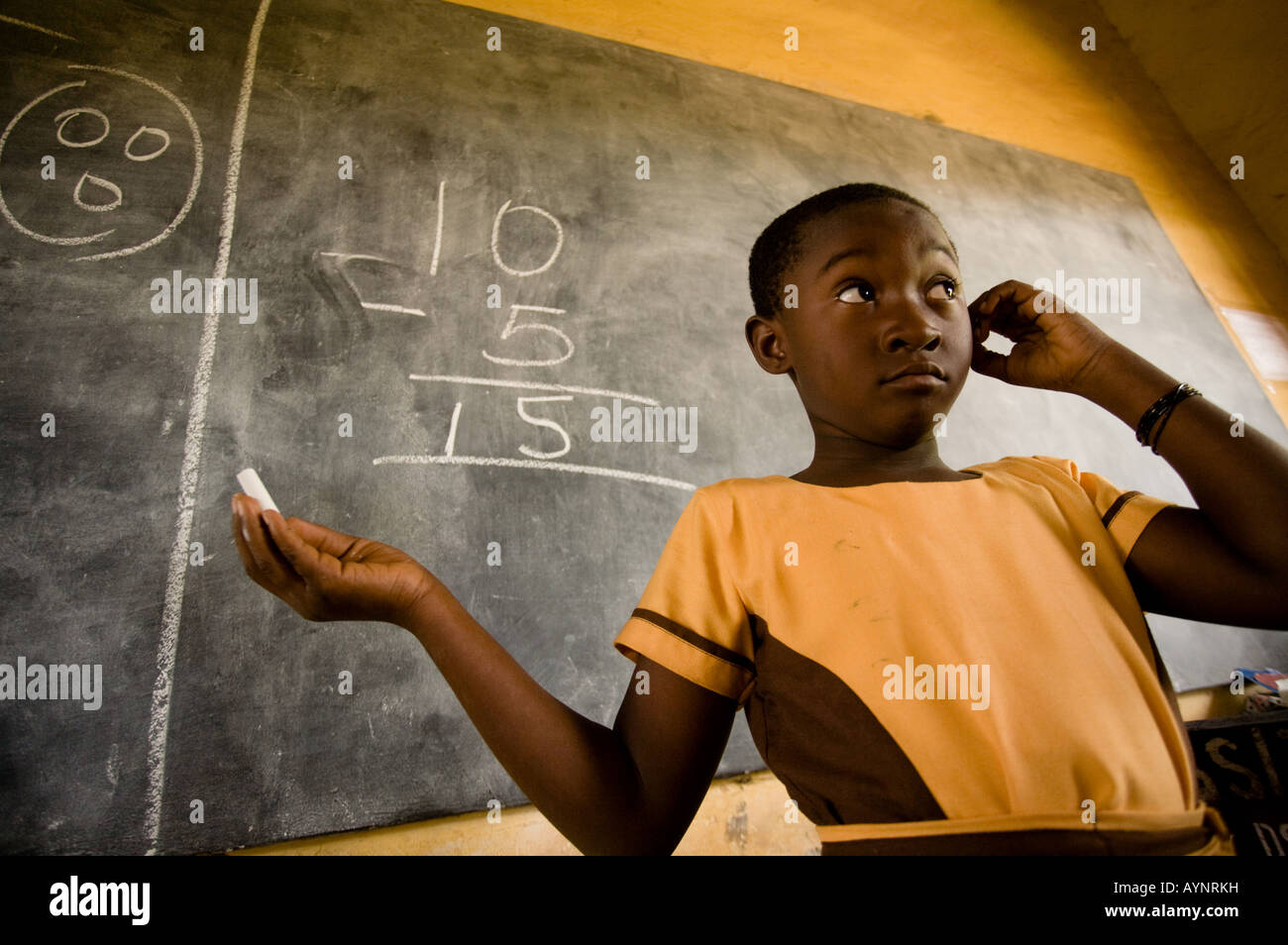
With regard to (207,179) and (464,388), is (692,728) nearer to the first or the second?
(464,388)

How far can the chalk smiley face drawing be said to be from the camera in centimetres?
114

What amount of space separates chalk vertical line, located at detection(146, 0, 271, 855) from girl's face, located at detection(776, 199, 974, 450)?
98cm

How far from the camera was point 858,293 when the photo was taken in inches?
28.6

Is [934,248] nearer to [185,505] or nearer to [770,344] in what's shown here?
[770,344]

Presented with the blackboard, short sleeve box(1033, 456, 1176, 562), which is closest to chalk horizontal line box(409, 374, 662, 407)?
the blackboard

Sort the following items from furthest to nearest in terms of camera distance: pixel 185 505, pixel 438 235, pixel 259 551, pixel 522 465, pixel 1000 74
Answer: pixel 1000 74 < pixel 438 235 < pixel 522 465 < pixel 185 505 < pixel 259 551

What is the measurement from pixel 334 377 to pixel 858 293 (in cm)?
95

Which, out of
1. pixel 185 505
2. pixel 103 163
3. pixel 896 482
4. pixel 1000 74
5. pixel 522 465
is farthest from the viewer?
pixel 1000 74

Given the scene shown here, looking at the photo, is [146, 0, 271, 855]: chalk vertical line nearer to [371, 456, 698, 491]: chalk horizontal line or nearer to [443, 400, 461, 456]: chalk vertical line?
[371, 456, 698, 491]: chalk horizontal line

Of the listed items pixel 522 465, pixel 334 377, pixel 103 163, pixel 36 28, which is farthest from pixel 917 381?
pixel 36 28

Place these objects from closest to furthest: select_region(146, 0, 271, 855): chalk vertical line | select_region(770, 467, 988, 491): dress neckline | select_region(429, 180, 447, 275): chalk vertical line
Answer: select_region(770, 467, 988, 491): dress neckline → select_region(146, 0, 271, 855): chalk vertical line → select_region(429, 180, 447, 275): chalk vertical line

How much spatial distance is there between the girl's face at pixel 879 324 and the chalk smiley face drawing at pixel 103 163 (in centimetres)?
118

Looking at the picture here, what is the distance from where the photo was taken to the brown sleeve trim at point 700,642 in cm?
59
